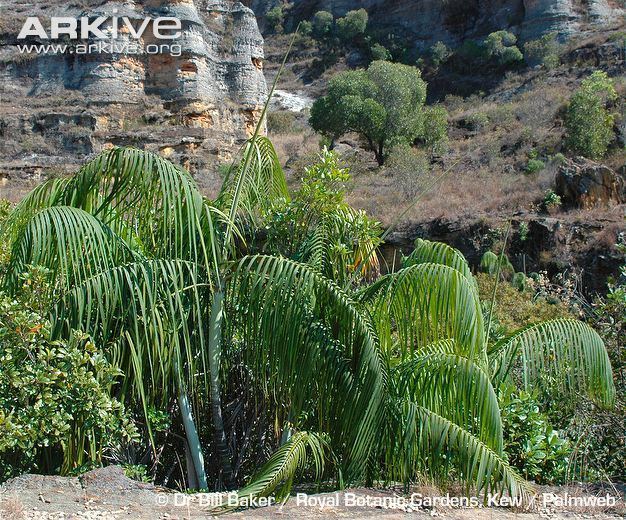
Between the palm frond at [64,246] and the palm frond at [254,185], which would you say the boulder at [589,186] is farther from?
the palm frond at [64,246]

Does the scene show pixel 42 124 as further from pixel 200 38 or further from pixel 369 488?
pixel 369 488

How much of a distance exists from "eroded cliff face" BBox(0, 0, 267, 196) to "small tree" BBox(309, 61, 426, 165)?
2.89 meters

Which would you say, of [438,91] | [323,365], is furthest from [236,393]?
[438,91]

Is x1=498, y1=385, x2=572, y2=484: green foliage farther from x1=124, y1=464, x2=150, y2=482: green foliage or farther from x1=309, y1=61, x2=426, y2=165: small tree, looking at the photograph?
x1=309, y1=61, x2=426, y2=165: small tree

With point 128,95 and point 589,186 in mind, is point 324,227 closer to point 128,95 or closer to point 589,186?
point 589,186

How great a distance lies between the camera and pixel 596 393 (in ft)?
16.6

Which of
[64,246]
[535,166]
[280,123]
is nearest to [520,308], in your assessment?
[64,246]

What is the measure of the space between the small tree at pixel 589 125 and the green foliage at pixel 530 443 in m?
21.0

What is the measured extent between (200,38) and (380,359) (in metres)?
27.0

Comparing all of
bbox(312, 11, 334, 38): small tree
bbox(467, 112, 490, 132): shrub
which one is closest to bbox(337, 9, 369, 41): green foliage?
bbox(312, 11, 334, 38): small tree

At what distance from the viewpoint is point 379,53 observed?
4378cm

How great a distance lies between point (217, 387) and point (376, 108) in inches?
1012

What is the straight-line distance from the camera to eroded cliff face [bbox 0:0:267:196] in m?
25.9

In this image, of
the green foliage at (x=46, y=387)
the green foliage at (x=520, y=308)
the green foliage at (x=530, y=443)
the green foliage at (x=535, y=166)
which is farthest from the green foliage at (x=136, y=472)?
the green foliage at (x=535, y=166)
